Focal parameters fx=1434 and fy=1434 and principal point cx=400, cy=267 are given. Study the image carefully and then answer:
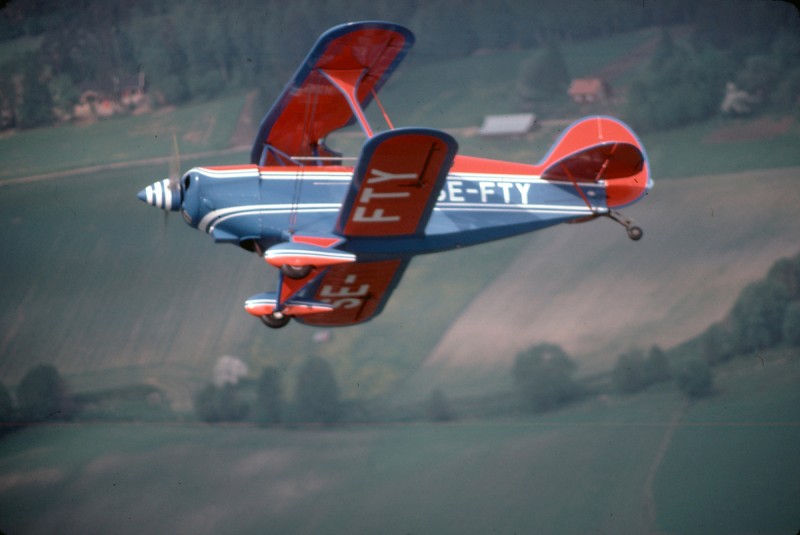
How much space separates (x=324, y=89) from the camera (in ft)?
55.0

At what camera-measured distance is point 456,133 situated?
2947cm

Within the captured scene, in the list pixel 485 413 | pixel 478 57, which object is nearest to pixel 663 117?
pixel 478 57

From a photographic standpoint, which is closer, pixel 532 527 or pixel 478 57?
pixel 532 527

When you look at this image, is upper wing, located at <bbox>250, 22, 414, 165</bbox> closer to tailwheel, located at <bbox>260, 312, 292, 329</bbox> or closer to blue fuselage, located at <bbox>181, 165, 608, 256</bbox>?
blue fuselage, located at <bbox>181, 165, 608, 256</bbox>

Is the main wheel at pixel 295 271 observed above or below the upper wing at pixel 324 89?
below

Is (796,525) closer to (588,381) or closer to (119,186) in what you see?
(588,381)

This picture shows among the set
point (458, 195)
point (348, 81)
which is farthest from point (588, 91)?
point (348, 81)

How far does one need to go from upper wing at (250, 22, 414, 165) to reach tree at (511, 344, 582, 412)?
13458 mm

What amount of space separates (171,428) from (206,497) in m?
1.79

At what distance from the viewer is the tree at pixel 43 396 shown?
3005 cm

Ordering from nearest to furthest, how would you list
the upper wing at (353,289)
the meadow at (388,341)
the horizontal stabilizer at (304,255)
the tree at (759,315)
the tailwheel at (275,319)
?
the horizontal stabilizer at (304,255)
the tailwheel at (275,319)
the upper wing at (353,289)
the meadow at (388,341)
the tree at (759,315)

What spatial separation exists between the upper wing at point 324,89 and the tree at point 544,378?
530 inches

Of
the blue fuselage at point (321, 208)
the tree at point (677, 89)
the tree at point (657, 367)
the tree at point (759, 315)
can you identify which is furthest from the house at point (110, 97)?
the blue fuselage at point (321, 208)

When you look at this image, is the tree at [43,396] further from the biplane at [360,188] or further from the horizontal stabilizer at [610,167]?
the horizontal stabilizer at [610,167]
